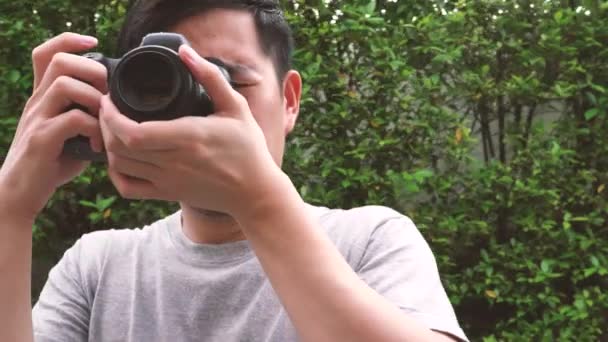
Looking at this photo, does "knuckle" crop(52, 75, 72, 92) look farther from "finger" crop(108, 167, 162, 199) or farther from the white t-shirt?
the white t-shirt

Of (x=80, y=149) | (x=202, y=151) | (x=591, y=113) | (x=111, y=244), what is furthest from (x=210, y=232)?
(x=591, y=113)

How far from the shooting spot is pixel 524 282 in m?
3.07

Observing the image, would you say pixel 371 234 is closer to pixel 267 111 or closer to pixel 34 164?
pixel 267 111

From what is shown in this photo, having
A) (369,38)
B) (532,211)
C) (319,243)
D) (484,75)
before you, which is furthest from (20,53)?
(319,243)

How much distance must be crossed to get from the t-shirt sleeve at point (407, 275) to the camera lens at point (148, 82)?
1.41ft

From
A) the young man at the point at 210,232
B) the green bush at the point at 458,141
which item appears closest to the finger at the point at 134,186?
the young man at the point at 210,232

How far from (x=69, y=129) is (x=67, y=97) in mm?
46

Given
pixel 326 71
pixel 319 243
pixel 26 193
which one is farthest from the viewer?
pixel 326 71

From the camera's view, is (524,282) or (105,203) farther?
(524,282)

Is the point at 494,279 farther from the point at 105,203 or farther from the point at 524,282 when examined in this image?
the point at 105,203

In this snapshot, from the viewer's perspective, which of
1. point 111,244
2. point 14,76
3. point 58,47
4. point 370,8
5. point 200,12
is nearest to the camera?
point 58,47

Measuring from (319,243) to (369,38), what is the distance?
7.05ft

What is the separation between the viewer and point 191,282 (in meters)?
1.31

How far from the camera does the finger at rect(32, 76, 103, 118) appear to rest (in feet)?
3.52
